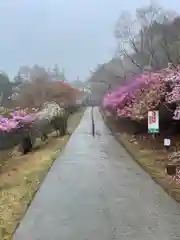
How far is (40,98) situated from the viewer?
143 feet

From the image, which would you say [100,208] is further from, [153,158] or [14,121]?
[14,121]

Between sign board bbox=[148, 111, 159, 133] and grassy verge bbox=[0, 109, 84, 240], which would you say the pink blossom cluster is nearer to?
grassy verge bbox=[0, 109, 84, 240]

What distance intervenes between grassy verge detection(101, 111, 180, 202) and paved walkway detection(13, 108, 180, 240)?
10.9 inches

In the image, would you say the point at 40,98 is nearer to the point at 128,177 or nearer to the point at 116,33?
the point at 116,33

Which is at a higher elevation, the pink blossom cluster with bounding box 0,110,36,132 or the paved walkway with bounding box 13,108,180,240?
the pink blossom cluster with bounding box 0,110,36,132

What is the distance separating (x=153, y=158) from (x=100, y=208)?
24.2ft

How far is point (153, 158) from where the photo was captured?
50.8ft

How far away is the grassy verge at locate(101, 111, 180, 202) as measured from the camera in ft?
34.2

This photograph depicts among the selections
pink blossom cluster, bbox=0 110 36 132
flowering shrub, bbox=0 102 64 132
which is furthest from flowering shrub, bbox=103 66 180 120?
pink blossom cluster, bbox=0 110 36 132

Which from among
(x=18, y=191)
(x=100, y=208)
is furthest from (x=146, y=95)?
(x=100, y=208)

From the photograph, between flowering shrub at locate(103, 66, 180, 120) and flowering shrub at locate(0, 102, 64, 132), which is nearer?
flowering shrub at locate(103, 66, 180, 120)

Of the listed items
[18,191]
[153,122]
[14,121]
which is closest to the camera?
[18,191]

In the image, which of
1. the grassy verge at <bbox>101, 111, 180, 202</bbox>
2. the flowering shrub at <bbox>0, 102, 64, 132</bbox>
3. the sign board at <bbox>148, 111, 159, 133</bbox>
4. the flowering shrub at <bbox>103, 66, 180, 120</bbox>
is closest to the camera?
the grassy verge at <bbox>101, 111, 180, 202</bbox>

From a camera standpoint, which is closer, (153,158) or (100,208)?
(100,208)
